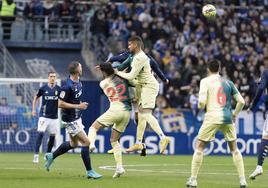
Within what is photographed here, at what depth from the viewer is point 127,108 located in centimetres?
1961

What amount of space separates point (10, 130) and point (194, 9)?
43.1 feet

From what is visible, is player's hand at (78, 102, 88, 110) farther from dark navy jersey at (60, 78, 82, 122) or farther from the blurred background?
the blurred background

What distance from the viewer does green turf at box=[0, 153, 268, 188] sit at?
17.7m

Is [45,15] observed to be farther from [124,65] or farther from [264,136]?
[264,136]

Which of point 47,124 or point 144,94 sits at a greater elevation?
point 144,94

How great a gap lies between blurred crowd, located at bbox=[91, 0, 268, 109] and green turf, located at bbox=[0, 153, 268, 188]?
10200mm

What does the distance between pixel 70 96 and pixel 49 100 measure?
25.7 feet

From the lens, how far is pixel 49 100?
27.0 metres

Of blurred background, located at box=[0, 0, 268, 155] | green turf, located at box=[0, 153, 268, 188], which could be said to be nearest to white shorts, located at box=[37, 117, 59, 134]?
green turf, located at box=[0, 153, 268, 188]

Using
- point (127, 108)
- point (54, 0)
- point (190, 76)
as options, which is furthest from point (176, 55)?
point (127, 108)

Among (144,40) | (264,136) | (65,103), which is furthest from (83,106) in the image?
(144,40)

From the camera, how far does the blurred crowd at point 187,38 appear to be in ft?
122

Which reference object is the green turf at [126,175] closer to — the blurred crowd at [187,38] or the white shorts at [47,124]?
the white shorts at [47,124]

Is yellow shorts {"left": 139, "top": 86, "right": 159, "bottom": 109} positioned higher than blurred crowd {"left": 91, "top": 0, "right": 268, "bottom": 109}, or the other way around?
blurred crowd {"left": 91, "top": 0, "right": 268, "bottom": 109}
